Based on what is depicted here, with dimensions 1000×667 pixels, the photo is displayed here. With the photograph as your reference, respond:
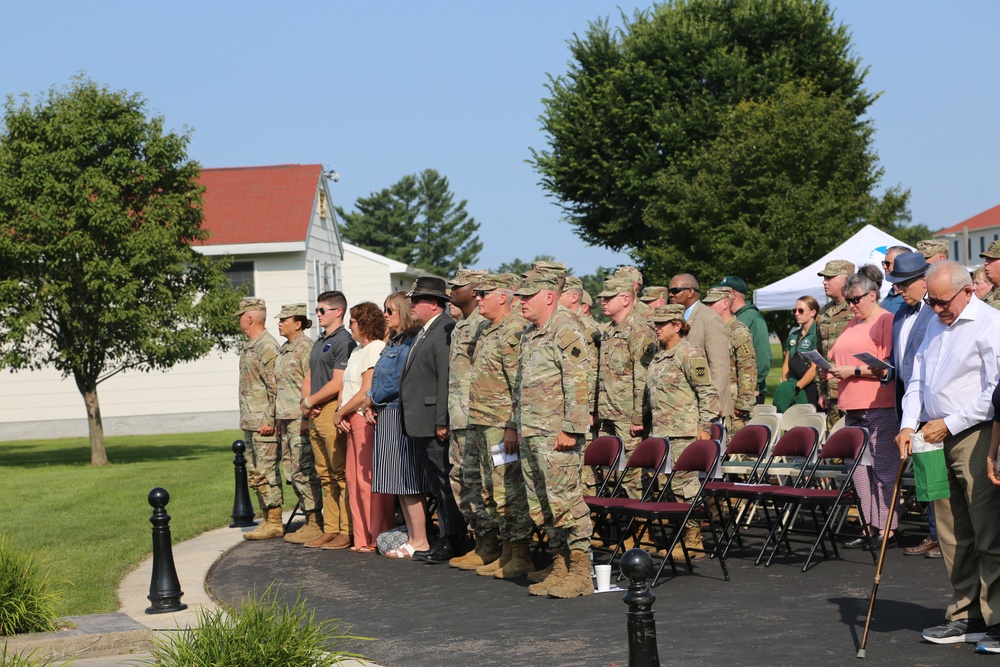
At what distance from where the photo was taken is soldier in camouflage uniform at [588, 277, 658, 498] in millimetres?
10789

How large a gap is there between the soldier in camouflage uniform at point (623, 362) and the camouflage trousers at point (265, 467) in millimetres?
3483

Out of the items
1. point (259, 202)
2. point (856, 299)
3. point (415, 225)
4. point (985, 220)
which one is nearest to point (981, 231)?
point (985, 220)

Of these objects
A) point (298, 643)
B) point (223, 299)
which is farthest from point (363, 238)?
point (298, 643)

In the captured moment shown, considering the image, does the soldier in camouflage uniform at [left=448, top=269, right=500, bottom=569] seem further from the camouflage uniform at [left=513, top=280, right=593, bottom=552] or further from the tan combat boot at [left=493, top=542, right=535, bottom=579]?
the camouflage uniform at [left=513, top=280, right=593, bottom=552]

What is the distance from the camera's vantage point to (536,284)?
28.4 ft

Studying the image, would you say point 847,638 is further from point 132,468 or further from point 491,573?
point 132,468

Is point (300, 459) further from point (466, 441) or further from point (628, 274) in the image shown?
point (628, 274)

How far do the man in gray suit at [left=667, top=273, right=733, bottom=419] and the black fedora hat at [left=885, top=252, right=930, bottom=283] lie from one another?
12.0 ft

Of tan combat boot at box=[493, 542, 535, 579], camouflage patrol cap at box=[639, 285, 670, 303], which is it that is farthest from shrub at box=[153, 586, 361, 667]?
camouflage patrol cap at box=[639, 285, 670, 303]

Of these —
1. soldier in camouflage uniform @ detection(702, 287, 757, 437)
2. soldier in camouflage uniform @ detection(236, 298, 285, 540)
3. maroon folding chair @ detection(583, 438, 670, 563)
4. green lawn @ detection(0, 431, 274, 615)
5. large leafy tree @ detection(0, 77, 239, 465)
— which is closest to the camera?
maroon folding chair @ detection(583, 438, 670, 563)

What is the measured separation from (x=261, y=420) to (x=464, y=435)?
10.6 feet

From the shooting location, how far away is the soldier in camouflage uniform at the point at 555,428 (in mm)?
8391

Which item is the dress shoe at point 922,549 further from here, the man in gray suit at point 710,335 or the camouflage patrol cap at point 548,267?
the camouflage patrol cap at point 548,267

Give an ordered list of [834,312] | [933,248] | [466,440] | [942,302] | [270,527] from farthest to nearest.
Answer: [270,527]
[834,312]
[933,248]
[466,440]
[942,302]
